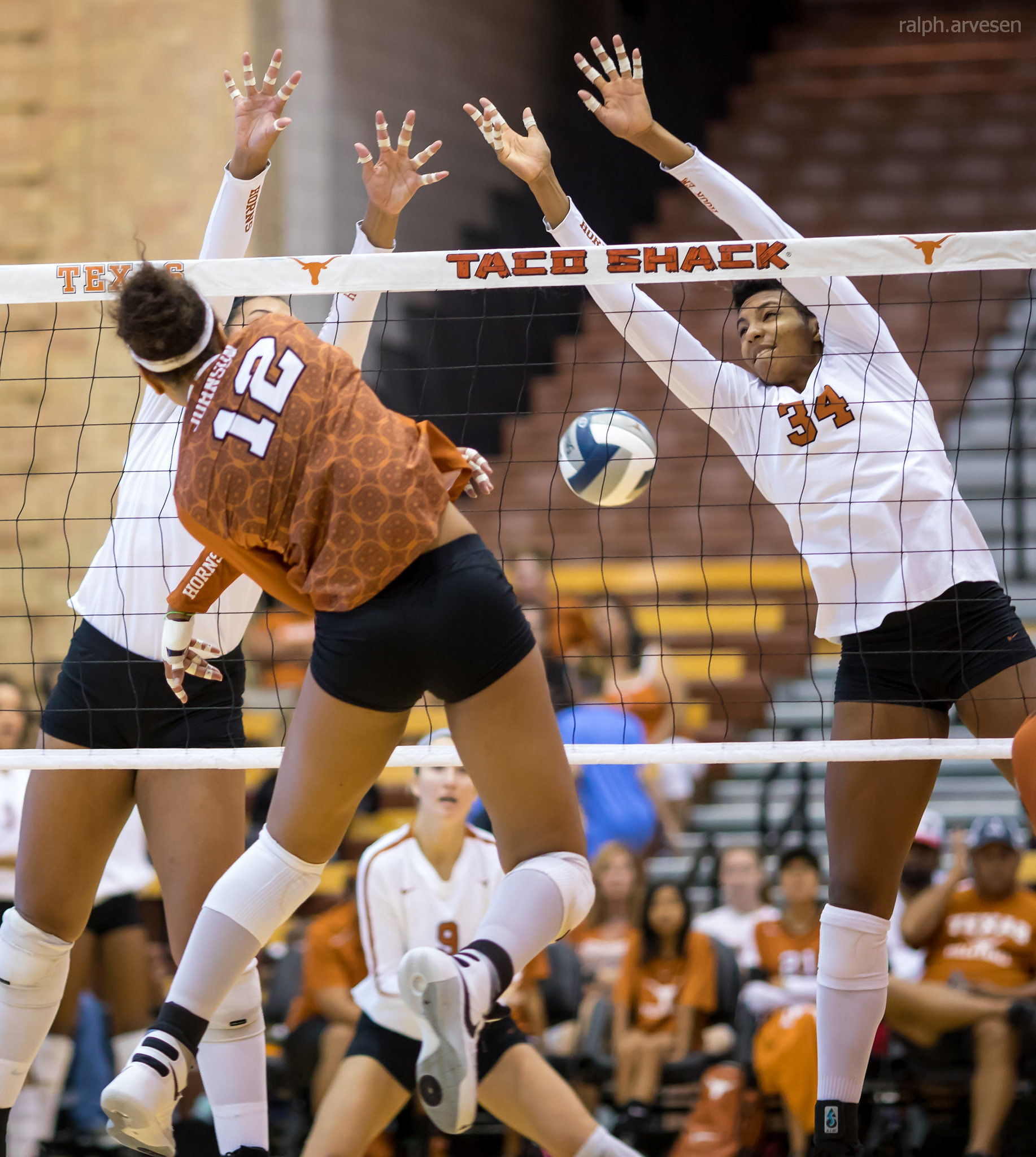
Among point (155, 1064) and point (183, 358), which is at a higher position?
point (183, 358)

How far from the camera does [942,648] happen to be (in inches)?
142

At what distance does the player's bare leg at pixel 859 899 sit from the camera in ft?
11.8

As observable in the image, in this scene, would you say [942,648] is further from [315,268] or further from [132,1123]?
[132,1123]

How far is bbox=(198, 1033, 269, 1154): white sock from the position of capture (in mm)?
3607

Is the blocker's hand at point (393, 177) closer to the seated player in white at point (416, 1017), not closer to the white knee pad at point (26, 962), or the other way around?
the seated player in white at point (416, 1017)

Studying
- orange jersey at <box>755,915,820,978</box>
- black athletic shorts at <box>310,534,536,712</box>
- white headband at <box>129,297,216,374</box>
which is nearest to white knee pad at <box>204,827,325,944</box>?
black athletic shorts at <box>310,534,536,712</box>

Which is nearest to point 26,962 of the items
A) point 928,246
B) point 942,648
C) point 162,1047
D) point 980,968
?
point 162,1047

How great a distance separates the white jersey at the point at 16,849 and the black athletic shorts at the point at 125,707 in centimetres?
256

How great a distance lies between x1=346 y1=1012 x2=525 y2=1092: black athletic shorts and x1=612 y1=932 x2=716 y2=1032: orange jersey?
1.05m

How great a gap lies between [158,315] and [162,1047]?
140 centimetres

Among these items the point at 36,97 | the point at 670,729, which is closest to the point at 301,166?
the point at 36,97

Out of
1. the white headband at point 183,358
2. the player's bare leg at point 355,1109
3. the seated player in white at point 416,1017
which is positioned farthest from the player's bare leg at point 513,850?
the player's bare leg at point 355,1109

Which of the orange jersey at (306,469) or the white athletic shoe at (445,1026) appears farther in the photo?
the orange jersey at (306,469)

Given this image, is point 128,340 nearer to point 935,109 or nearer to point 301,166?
point 301,166
